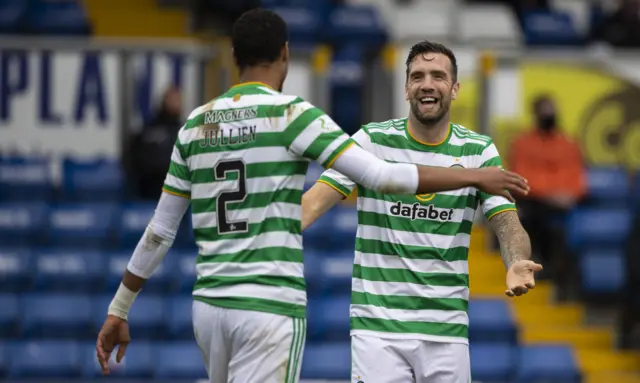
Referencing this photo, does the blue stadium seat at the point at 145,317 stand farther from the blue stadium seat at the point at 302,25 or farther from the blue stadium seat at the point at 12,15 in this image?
the blue stadium seat at the point at 12,15

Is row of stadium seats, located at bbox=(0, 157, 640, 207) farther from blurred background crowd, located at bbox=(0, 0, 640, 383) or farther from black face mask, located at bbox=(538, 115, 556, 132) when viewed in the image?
black face mask, located at bbox=(538, 115, 556, 132)

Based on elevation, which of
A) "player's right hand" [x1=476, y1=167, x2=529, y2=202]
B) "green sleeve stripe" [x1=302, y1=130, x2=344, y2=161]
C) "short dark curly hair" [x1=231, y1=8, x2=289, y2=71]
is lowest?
"player's right hand" [x1=476, y1=167, x2=529, y2=202]

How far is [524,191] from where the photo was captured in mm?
4770

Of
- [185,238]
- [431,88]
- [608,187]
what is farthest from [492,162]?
[608,187]

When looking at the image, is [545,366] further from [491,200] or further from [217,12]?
[217,12]

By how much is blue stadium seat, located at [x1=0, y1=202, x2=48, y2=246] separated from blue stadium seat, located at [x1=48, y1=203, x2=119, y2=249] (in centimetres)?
10

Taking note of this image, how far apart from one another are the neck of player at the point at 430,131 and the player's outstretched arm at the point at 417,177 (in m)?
0.66

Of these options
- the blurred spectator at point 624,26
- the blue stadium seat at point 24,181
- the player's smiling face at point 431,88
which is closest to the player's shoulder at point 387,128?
the player's smiling face at point 431,88

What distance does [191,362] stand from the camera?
9641 millimetres

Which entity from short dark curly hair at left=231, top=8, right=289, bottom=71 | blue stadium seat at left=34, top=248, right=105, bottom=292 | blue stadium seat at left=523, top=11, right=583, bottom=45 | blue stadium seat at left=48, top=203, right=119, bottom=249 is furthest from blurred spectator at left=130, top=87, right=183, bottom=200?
short dark curly hair at left=231, top=8, right=289, bottom=71

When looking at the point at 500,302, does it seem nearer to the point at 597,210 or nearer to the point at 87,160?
the point at 597,210

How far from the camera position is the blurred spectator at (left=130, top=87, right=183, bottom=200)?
1157 cm

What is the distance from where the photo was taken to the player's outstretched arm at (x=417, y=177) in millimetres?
4711

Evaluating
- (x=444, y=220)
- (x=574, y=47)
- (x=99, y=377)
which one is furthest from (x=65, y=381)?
(x=574, y=47)
